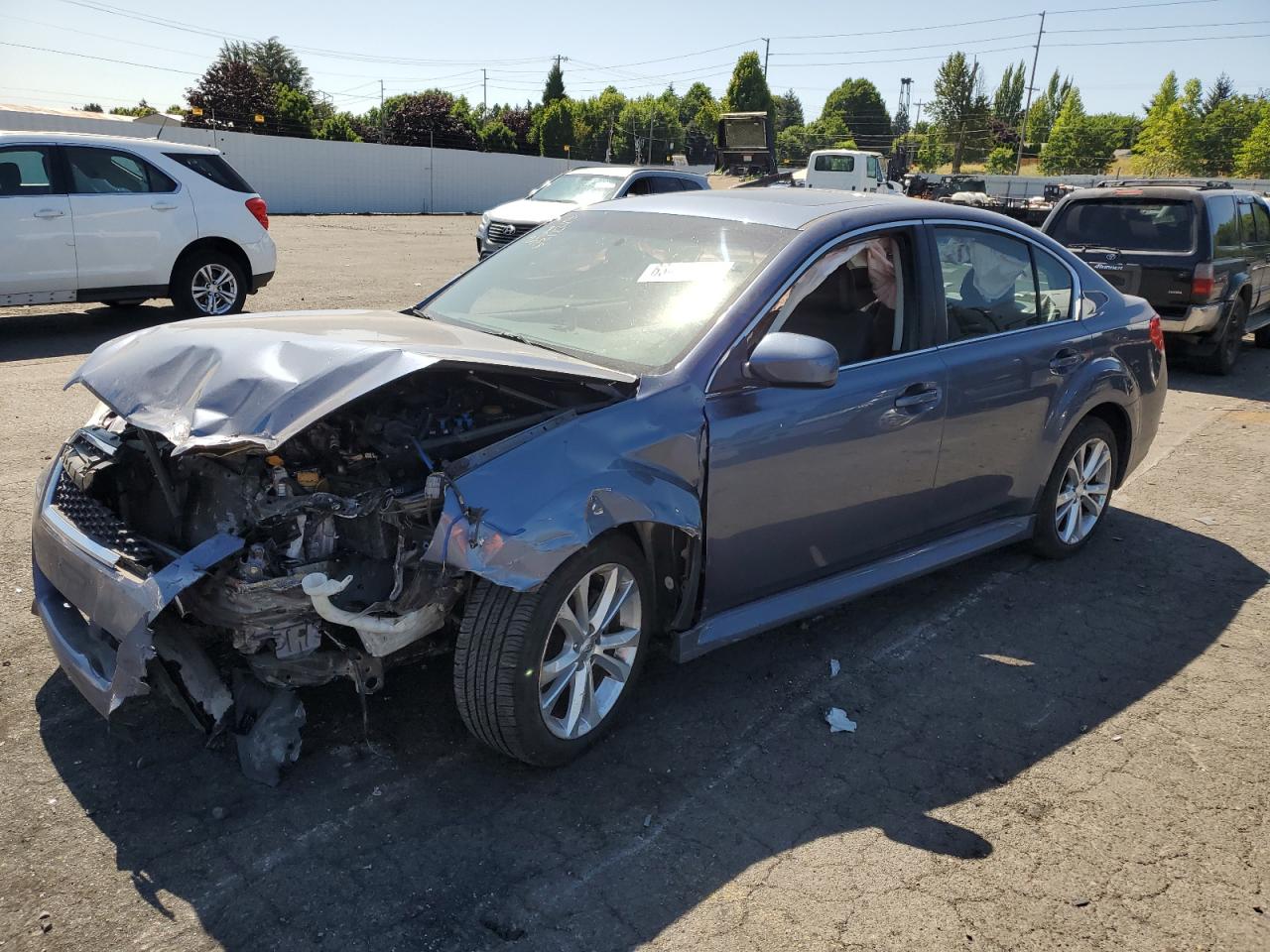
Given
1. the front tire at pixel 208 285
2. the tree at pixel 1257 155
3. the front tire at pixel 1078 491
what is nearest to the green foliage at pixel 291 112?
the front tire at pixel 208 285

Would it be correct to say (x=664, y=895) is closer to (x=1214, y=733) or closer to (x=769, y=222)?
(x=1214, y=733)

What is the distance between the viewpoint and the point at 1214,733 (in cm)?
369

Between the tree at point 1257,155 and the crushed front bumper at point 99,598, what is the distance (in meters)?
72.6

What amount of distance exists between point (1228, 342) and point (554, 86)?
261 feet

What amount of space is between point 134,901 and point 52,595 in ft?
4.16

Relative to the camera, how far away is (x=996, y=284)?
4.66 metres

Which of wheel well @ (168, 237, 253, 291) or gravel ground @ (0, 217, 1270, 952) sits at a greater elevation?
wheel well @ (168, 237, 253, 291)

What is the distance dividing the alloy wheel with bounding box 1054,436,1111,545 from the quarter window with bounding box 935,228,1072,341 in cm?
77

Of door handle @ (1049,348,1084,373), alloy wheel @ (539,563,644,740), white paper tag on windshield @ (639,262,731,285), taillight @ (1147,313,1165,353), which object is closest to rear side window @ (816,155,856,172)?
taillight @ (1147,313,1165,353)

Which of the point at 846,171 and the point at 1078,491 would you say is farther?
the point at 846,171

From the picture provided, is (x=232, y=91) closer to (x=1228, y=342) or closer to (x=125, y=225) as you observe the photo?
(x=125, y=225)

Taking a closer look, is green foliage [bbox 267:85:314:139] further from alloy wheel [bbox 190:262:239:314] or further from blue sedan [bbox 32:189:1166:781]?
blue sedan [bbox 32:189:1166:781]

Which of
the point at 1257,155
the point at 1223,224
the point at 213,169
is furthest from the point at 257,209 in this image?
the point at 1257,155

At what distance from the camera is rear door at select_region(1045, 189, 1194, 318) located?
10.1 meters
